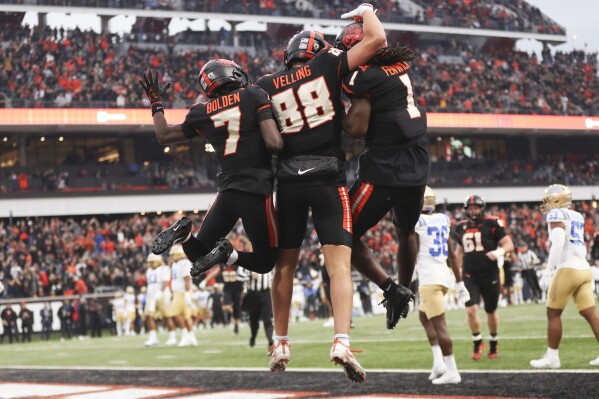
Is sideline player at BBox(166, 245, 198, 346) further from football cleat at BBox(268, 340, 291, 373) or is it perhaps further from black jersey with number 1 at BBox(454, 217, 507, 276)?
football cleat at BBox(268, 340, 291, 373)

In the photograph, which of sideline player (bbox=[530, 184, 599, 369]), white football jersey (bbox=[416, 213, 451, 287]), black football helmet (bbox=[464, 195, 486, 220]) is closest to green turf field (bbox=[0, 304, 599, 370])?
sideline player (bbox=[530, 184, 599, 369])

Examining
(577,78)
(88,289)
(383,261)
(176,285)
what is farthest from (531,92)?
(176,285)

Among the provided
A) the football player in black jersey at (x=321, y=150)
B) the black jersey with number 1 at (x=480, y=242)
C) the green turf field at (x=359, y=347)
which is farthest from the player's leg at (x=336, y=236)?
the black jersey with number 1 at (x=480, y=242)

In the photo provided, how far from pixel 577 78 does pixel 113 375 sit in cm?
4031

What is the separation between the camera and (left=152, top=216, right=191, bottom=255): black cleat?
18.9ft

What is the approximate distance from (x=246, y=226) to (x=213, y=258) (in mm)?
315

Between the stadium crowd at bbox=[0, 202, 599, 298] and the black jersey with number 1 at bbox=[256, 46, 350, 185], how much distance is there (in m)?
17.8

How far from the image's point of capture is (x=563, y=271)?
10.6 metres

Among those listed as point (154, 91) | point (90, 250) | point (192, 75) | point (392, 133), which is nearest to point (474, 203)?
point (392, 133)

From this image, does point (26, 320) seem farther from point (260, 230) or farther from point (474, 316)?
point (260, 230)

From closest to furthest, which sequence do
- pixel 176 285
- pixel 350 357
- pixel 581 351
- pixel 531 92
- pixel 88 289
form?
pixel 350 357, pixel 581 351, pixel 176 285, pixel 88 289, pixel 531 92

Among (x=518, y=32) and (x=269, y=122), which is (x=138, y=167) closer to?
(x=518, y=32)

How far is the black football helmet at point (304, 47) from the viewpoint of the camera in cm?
595

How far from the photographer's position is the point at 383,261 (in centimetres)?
3127
